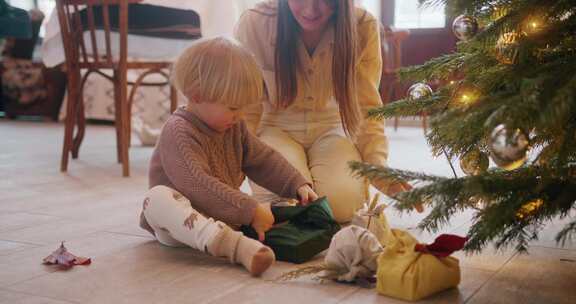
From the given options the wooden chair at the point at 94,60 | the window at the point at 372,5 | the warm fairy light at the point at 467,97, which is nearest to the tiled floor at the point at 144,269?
the warm fairy light at the point at 467,97

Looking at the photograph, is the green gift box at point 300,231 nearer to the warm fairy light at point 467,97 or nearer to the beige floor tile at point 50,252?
the beige floor tile at point 50,252

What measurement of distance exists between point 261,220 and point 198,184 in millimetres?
140

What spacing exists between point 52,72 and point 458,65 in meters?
4.85

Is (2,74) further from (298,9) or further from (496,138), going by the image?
(496,138)

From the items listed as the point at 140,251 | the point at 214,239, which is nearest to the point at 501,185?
the point at 214,239

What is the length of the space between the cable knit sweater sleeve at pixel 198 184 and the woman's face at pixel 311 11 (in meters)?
0.45

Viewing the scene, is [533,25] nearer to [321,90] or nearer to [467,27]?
[467,27]

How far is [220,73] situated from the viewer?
1.28 metres

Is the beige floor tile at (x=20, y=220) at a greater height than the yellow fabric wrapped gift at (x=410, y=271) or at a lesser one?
lesser

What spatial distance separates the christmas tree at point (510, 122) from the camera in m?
0.79

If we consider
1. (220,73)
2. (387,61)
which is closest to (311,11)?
(220,73)

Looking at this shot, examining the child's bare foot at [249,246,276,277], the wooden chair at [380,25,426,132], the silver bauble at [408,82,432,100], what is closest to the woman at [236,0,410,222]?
the silver bauble at [408,82,432,100]

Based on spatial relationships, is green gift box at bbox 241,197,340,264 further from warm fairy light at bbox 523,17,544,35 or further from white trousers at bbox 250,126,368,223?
warm fairy light at bbox 523,17,544,35

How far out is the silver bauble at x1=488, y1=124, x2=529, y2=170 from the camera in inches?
Result: 30.7
